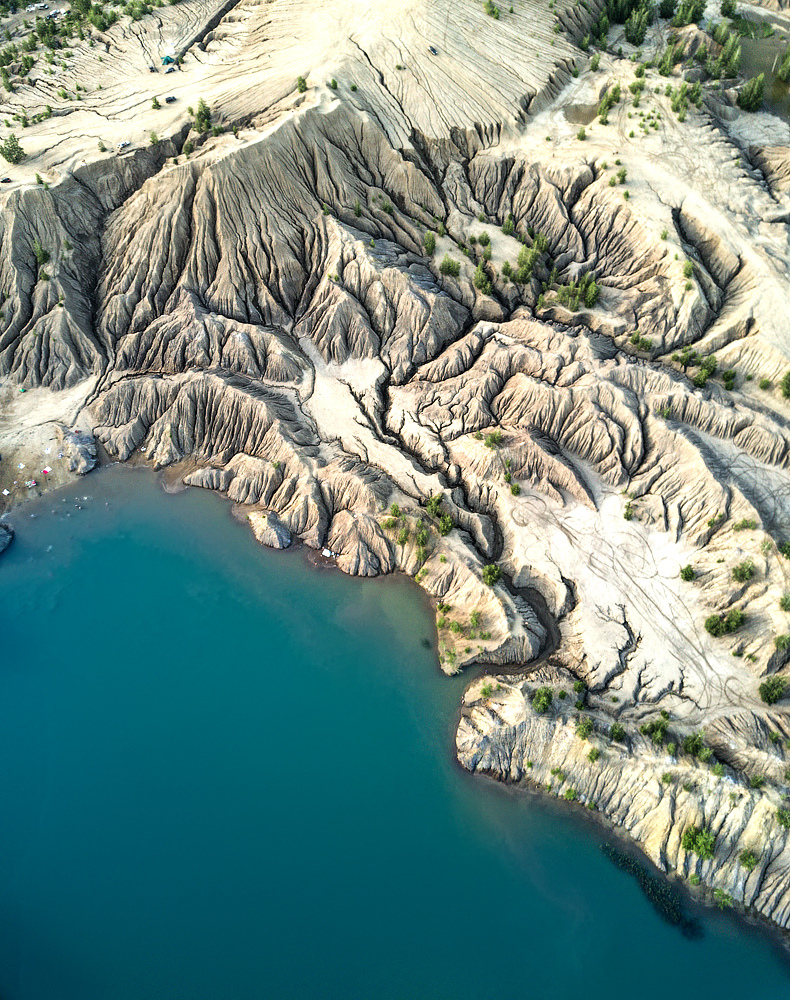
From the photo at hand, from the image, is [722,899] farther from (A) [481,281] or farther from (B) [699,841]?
(A) [481,281]

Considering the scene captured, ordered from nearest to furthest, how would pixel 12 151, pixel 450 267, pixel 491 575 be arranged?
pixel 491 575 < pixel 450 267 < pixel 12 151

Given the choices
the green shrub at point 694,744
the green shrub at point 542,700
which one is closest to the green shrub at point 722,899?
the green shrub at point 694,744

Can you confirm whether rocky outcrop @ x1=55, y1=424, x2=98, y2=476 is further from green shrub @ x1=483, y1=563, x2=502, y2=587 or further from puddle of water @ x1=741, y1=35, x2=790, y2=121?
puddle of water @ x1=741, y1=35, x2=790, y2=121

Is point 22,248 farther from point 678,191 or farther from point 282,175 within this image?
point 678,191

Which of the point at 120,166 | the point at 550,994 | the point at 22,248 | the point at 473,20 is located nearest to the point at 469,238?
the point at 473,20

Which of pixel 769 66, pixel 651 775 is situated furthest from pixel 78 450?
pixel 769 66

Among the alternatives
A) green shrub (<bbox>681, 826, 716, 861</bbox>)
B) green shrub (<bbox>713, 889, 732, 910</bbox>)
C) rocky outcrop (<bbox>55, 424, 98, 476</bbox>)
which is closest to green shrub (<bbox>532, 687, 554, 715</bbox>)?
green shrub (<bbox>681, 826, 716, 861</bbox>)

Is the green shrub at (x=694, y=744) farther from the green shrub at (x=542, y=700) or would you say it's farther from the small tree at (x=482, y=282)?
the small tree at (x=482, y=282)
